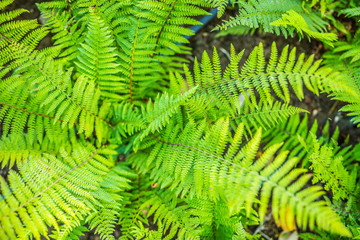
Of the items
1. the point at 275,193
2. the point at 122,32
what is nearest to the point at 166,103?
the point at 275,193

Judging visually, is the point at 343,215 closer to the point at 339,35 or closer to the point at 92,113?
the point at 339,35

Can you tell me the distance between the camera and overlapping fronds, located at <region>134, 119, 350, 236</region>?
1.09 metres

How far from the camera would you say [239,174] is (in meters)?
1.30

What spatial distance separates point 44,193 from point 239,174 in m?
1.13

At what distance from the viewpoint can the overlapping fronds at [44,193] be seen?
4.22 feet

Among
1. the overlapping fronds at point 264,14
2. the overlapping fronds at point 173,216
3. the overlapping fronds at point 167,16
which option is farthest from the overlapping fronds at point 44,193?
the overlapping fronds at point 264,14

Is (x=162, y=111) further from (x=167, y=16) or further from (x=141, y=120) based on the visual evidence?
(x=167, y=16)

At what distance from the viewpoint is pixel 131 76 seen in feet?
6.43

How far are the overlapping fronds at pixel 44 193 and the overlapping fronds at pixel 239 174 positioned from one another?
498 millimetres

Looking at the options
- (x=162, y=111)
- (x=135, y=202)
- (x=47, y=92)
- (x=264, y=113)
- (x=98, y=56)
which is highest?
(x=98, y=56)

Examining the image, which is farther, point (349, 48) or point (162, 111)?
point (349, 48)

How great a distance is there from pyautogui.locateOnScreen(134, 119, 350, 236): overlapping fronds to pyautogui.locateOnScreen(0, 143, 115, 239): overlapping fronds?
0.50 m

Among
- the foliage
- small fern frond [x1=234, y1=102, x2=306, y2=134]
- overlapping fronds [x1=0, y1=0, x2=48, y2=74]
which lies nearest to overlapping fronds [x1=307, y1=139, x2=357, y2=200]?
the foliage

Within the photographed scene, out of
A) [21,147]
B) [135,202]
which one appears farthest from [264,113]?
[21,147]
